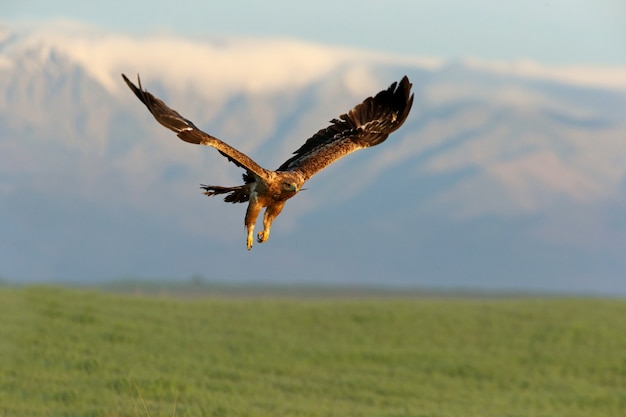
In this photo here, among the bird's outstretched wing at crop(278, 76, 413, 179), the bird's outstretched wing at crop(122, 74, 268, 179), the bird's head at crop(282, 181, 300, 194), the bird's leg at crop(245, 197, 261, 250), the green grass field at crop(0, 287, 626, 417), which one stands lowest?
the green grass field at crop(0, 287, 626, 417)

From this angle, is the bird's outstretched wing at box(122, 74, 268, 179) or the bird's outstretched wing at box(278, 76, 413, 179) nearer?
the bird's outstretched wing at box(122, 74, 268, 179)

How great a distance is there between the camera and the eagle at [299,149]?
1082 centimetres

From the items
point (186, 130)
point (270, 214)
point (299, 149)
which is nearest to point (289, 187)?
point (270, 214)

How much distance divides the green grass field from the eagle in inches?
143

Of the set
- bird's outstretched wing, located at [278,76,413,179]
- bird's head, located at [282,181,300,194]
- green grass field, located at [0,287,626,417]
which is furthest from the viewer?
green grass field, located at [0,287,626,417]

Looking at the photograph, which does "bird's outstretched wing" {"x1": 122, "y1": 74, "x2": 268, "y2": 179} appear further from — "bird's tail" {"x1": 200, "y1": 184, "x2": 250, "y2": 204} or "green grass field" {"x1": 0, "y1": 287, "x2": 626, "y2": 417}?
"green grass field" {"x1": 0, "y1": 287, "x2": 626, "y2": 417}

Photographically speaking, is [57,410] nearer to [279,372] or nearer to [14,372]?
[14,372]

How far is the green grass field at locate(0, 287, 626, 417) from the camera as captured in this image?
1756cm

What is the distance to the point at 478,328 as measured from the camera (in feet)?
98.3

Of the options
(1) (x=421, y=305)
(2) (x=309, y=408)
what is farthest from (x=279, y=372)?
(1) (x=421, y=305)

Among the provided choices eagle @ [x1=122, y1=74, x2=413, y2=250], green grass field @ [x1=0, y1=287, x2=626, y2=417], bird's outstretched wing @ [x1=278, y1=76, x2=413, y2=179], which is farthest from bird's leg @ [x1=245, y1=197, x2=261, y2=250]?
green grass field @ [x1=0, y1=287, x2=626, y2=417]

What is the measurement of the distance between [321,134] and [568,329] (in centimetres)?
1697

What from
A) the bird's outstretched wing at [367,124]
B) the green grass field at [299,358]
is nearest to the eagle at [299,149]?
the bird's outstretched wing at [367,124]

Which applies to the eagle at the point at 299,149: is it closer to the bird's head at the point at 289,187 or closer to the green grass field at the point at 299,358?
the bird's head at the point at 289,187
